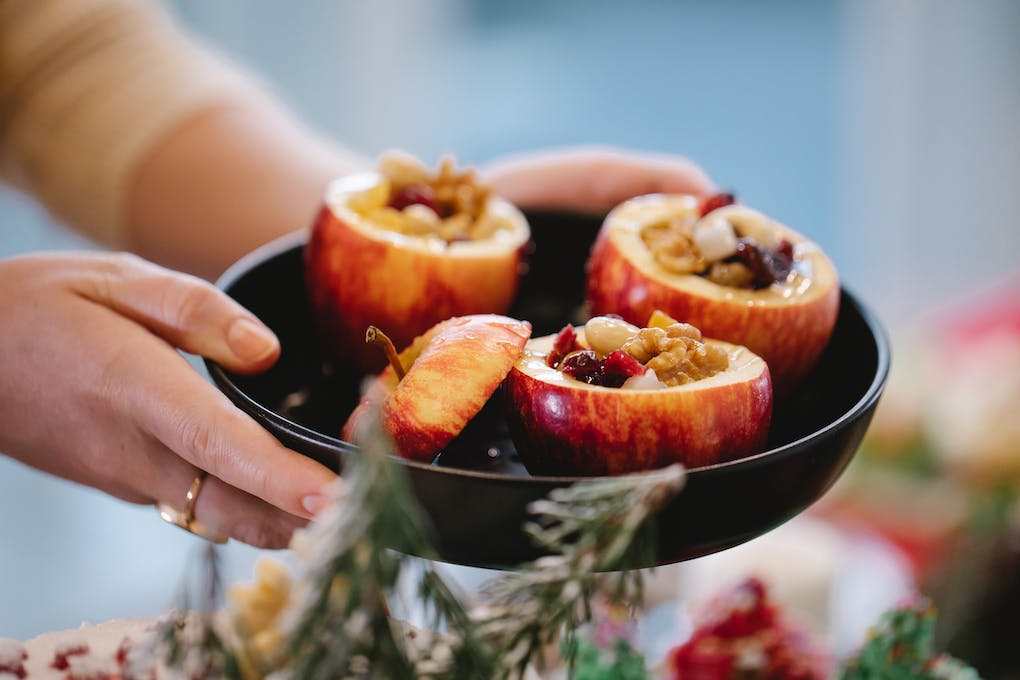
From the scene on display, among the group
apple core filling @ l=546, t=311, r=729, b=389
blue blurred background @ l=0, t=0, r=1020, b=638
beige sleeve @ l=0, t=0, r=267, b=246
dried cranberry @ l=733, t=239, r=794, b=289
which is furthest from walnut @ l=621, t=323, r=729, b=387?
beige sleeve @ l=0, t=0, r=267, b=246

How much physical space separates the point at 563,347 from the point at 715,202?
0.21 meters

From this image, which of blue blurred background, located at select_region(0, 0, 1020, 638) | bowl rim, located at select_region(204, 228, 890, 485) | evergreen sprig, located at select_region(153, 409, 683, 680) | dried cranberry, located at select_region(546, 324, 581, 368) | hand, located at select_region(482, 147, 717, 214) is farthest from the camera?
blue blurred background, located at select_region(0, 0, 1020, 638)

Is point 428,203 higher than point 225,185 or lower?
higher

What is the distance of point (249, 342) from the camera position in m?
0.57

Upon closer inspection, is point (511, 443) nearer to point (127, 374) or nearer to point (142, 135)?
point (127, 374)

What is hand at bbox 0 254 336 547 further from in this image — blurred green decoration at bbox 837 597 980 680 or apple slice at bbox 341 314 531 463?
blurred green decoration at bbox 837 597 980 680

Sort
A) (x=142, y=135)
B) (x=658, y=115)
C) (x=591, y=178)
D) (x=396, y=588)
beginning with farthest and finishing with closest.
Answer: (x=658, y=115) < (x=142, y=135) < (x=591, y=178) < (x=396, y=588)

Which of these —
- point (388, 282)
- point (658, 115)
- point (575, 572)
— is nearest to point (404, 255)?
point (388, 282)

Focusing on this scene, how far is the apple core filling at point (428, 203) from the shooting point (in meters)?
0.71

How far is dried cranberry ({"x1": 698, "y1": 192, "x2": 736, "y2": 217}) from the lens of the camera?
0.70 m

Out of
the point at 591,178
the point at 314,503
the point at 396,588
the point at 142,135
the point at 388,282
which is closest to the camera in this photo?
the point at 396,588

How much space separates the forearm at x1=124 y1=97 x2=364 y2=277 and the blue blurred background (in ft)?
0.67

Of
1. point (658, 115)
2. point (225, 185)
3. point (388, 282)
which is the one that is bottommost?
point (658, 115)

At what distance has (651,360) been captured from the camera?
528mm
